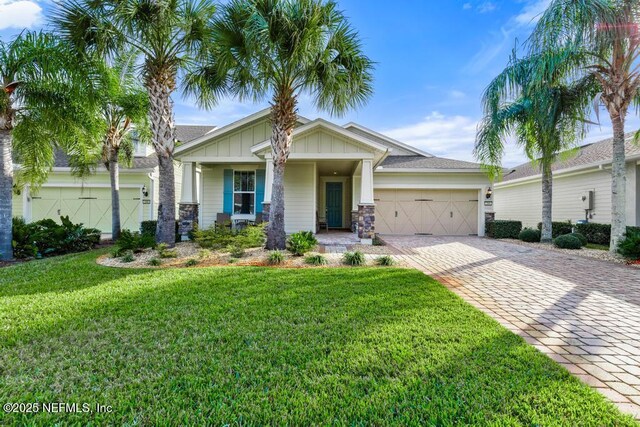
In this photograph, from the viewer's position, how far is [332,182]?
16.0 meters

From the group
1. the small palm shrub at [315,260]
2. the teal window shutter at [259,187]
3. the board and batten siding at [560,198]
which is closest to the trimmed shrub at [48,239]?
the teal window shutter at [259,187]

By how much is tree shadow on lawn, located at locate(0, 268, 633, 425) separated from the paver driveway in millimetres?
333

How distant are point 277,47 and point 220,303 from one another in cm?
623

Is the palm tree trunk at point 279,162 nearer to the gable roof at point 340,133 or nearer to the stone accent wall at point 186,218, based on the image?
the gable roof at point 340,133

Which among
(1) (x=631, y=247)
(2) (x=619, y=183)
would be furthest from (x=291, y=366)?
(2) (x=619, y=183)

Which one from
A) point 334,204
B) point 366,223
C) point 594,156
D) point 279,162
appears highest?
point 594,156

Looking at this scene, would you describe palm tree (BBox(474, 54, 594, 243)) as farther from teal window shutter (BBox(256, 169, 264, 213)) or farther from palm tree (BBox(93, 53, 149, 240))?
palm tree (BBox(93, 53, 149, 240))

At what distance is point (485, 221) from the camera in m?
14.6

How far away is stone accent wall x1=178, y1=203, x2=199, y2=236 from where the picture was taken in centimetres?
1160

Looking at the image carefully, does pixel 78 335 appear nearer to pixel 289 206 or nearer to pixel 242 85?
pixel 242 85

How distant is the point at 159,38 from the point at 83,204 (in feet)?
35.8

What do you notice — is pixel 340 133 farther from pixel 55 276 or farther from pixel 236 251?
pixel 55 276

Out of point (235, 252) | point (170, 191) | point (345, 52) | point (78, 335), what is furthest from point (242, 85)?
point (78, 335)

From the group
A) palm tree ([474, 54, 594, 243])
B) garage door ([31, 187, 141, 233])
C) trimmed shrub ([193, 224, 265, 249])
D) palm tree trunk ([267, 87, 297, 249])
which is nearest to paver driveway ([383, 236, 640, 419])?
palm tree trunk ([267, 87, 297, 249])
